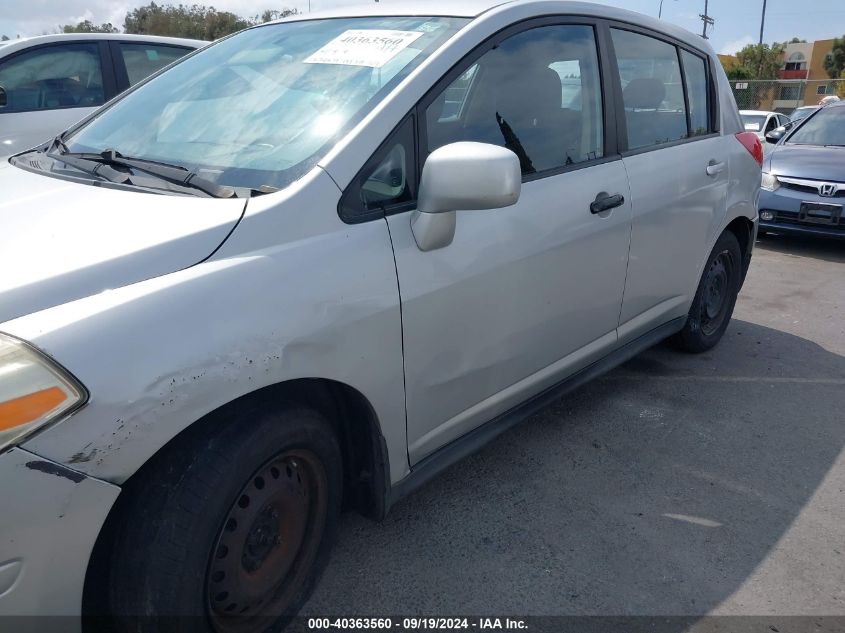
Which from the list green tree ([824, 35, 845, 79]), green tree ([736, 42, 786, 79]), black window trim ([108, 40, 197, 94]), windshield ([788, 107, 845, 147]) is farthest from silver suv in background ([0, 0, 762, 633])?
green tree ([824, 35, 845, 79])

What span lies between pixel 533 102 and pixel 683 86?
1433 millimetres

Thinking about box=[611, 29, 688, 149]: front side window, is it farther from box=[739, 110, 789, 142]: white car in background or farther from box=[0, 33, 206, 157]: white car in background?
box=[739, 110, 789, 142]: white car in background

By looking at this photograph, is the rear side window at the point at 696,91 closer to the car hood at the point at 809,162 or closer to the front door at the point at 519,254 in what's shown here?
the front door at the point at 519,254

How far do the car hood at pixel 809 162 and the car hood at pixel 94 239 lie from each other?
686 centimetres

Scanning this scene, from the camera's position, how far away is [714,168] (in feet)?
12.2

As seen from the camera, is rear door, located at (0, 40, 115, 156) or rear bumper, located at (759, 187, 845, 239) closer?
rear door, located at (0, 40, 115, 156)

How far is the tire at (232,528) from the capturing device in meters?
1.61

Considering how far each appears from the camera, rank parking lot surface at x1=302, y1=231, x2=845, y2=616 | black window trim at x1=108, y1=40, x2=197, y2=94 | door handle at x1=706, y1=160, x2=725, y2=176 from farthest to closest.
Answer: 1. black window trim at x1=108, y1=40, x2=197, y2=94
2. door handle at x1=706, y1=160, x2=725, y2=176
3. parking lot surface at x1=302, y1=231, x2=845, y2=616

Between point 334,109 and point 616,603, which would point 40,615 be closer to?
point 334,109

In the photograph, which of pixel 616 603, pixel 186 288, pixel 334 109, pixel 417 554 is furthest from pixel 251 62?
pixel 616 603

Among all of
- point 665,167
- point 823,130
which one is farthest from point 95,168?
point 823,130

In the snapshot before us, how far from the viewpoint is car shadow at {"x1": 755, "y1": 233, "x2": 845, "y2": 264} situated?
726 centimetres

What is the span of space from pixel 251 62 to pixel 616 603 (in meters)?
2.25

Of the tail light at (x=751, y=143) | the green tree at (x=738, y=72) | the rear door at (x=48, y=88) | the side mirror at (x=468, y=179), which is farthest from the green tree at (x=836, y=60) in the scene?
the side mirror at (x=468, y=179)
